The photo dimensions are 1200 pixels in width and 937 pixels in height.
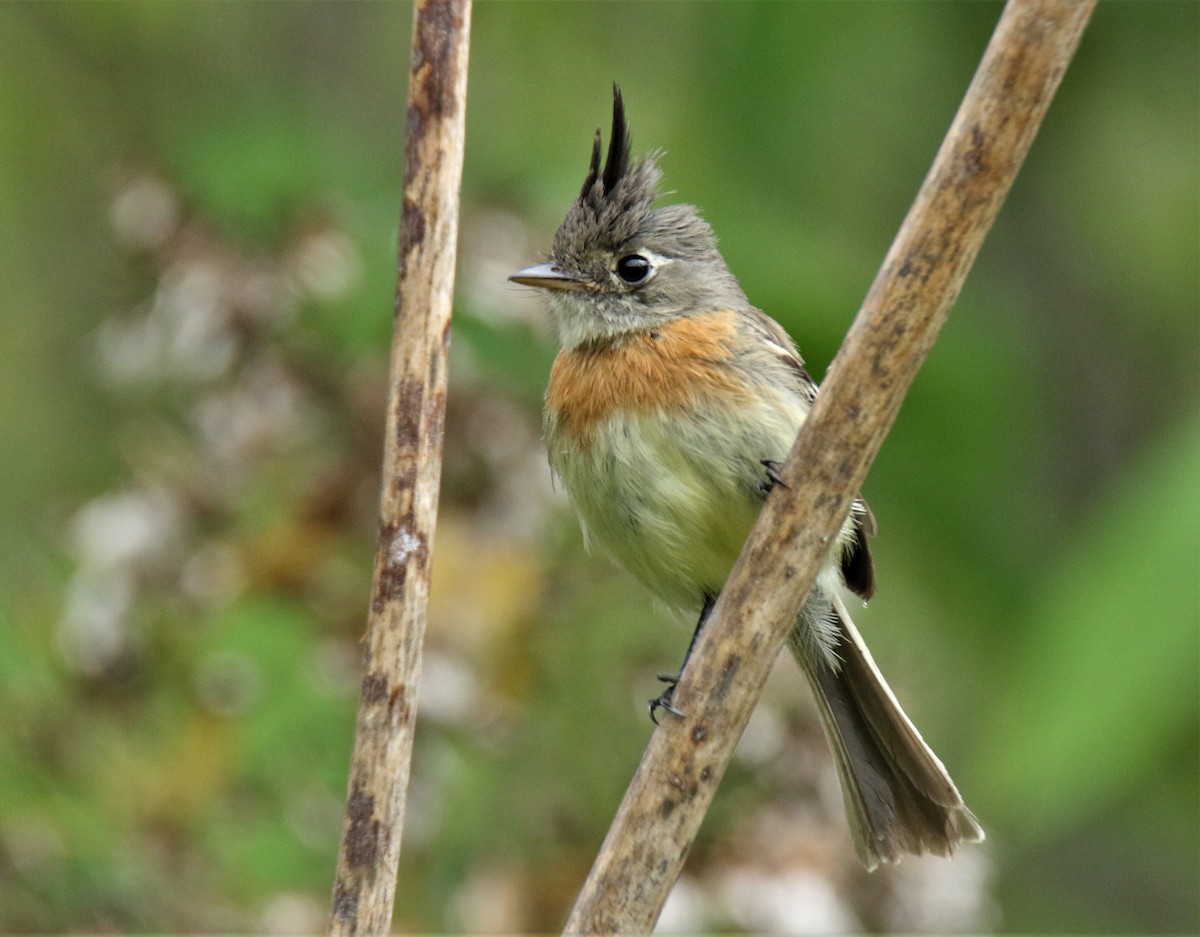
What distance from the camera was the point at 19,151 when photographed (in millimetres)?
6703

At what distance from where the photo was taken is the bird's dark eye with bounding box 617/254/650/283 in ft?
13.1

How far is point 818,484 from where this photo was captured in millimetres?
2453

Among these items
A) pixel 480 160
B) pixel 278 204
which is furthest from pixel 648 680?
pixel 480 160

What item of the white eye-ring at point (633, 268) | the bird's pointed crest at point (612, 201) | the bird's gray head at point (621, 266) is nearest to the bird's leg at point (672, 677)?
the bird's gray head at point (621, 266)

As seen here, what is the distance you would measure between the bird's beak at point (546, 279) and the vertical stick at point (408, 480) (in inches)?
58.5

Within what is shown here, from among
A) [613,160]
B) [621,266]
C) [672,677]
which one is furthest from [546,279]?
[672,677]

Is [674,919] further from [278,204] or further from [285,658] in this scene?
[278,204]

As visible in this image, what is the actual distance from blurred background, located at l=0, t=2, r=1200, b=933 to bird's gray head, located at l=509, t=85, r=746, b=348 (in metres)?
0.43

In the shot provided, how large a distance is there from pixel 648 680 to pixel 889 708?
851mm

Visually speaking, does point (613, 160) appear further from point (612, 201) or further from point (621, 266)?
point (621, 266)

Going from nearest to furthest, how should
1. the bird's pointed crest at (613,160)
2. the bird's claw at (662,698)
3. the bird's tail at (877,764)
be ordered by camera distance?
the bird's tail at (877,764) < the bird's claw at (662,698) < the bird's pointed crest at (613,160)

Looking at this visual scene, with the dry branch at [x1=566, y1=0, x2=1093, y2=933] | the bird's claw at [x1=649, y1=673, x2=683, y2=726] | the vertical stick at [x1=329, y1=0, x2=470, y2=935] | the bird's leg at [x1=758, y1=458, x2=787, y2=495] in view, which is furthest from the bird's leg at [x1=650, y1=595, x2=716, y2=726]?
the vertical stick at [x1=329, y1=0, x2=470, y2=935]

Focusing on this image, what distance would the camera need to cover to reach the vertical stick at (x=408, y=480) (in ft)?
→ 7.62

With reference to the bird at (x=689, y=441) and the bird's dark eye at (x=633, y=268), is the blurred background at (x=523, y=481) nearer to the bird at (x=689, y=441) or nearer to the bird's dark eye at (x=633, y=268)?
the bird at (x=689, y=441)
